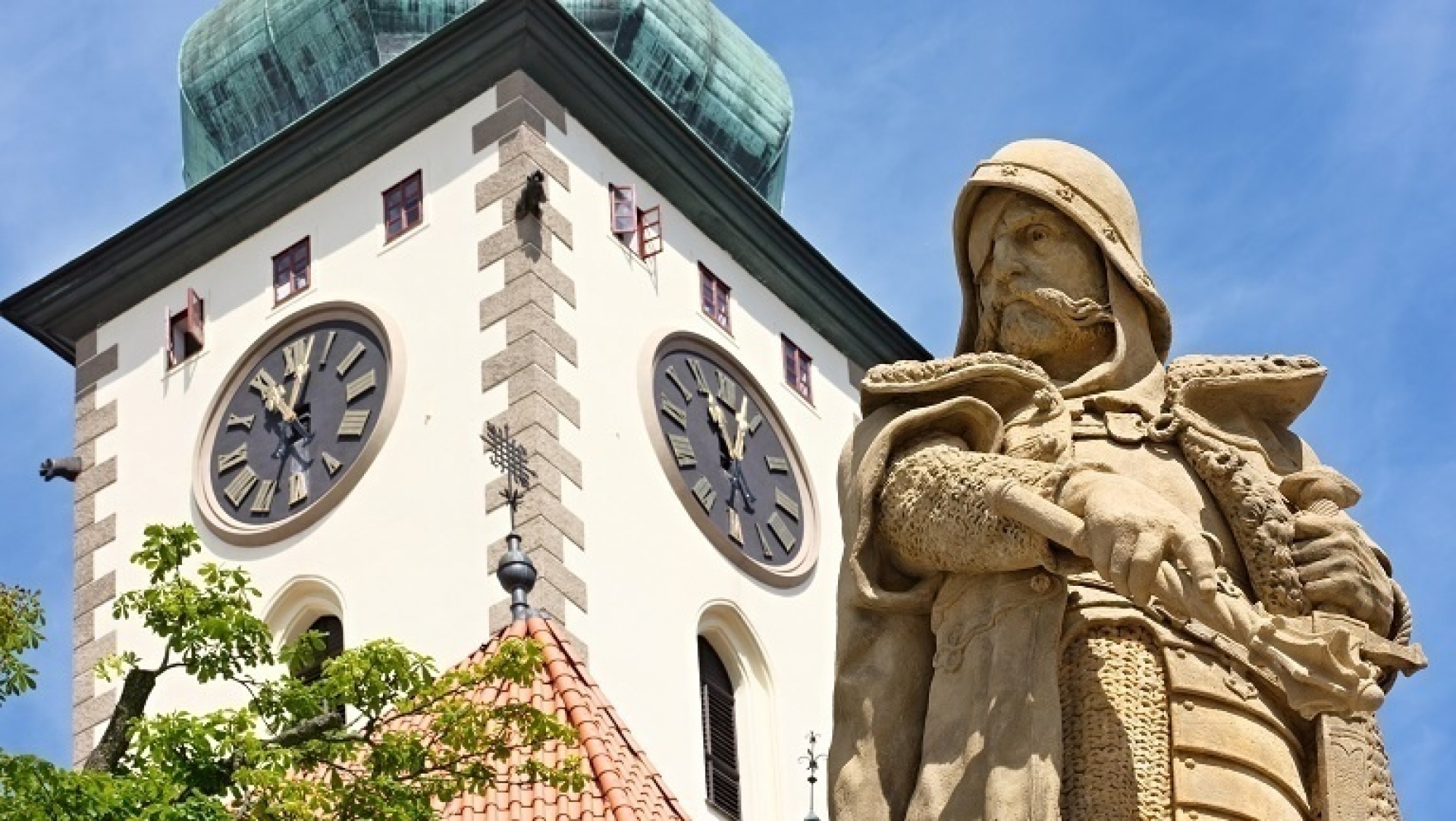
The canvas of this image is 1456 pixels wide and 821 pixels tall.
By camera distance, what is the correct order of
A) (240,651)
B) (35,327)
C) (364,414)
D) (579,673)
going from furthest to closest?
(35,327)
(364,414)
(579,673)
(240,651)

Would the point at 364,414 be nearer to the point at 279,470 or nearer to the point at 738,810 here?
the point at 279,470

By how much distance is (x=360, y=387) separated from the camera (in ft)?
99.5

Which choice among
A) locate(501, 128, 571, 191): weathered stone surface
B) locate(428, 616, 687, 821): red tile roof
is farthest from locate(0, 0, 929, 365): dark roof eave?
locate(428, 616, 687, 821): red tile roof

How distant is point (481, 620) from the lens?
2780 cm

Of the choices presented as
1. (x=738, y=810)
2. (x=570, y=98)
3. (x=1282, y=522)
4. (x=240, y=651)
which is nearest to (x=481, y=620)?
(x=738, y=810)

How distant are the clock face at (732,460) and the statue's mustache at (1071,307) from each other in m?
22.0

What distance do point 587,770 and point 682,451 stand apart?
9.53 meters

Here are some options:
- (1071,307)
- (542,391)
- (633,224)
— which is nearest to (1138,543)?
(1071,307)

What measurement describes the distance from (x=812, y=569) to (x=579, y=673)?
8420 millimetres

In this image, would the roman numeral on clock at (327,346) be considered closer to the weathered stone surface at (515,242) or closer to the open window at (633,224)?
the weathered stone surface at (515,242)

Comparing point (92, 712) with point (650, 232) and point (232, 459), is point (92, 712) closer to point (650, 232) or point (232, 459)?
point (232, 459)

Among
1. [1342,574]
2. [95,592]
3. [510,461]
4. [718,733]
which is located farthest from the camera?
[95,592]

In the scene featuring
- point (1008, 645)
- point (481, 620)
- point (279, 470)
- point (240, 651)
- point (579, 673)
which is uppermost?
point (279, 470)

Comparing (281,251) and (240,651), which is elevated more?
(281,251)
